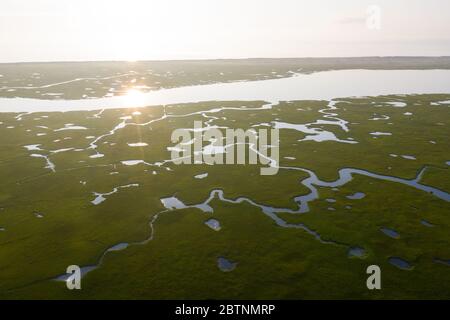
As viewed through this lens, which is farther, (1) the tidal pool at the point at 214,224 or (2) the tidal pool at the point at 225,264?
(1) the tidal pool at the point at 214,224

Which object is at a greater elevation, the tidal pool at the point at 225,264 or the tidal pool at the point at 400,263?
the tidal pool at the point at 400,263

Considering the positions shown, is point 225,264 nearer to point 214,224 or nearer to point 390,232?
point 214,224

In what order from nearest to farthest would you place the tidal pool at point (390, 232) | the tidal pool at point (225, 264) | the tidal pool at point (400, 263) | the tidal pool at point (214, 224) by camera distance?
the tidal pool at point (400, 263) → the tidal pool at point (225, 264) → the tidal pool at point (390, 232) → the tidal pool at point (214, 224)

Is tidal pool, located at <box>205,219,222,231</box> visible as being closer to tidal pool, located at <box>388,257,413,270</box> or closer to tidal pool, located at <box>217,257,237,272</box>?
tidal pool, located at <box>217,257,237,272</box>

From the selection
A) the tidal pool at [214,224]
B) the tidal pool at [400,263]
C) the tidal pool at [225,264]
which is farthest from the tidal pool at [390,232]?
the tidal pool at [214,224]

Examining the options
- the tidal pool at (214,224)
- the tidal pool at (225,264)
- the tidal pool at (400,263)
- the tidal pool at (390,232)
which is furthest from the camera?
the tidal pool at (214,224)

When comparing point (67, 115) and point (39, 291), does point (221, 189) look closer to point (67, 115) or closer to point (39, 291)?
point (39, 291)

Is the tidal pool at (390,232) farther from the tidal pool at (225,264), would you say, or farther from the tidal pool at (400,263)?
the tidal pool at (225,264)

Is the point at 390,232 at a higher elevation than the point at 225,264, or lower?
higher

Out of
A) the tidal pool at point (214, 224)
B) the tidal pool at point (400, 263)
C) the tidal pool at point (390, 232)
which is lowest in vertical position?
the tidal pool at point (400, 263)

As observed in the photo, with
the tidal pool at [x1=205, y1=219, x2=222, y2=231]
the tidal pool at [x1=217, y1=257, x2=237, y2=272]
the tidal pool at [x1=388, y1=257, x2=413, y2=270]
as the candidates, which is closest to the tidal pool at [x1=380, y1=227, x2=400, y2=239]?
the tidal pool at [x1=388, y1=257, x2=413, y2=270]

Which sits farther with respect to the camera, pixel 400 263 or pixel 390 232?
pixel 390 232

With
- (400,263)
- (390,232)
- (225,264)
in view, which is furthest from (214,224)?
(400,263)
